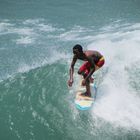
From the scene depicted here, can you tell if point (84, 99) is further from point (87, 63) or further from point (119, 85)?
point (119, 85)

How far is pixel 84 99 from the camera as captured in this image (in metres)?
7.07

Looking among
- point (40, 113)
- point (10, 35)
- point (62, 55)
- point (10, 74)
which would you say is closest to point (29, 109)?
point (40, 113)

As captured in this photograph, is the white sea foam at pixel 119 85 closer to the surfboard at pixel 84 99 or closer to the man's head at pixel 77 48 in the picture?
the surfboard at pixel 84 99

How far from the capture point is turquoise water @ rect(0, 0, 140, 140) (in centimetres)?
638

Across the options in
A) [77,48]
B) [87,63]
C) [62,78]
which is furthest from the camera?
[62,78]

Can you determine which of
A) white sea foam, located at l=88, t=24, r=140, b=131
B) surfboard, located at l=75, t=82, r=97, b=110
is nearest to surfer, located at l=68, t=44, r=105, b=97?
surfboard, located at l=75, t=82, r=97, b=110

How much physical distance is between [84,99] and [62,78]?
1.62m

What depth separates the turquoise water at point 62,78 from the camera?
6.38 m

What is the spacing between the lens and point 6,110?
7.16m

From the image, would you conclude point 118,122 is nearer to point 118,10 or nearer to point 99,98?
point 99,98

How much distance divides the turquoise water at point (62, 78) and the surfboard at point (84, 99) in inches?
5.5

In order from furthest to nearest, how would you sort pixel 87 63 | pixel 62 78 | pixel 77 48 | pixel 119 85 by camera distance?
pixel 62 78
pixel 119 85
pixel 87 63
pixel 77 48

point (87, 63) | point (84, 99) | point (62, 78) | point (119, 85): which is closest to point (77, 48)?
point (87, 63)

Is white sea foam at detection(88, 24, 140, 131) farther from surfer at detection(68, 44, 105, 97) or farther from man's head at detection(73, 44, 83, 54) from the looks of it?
man's head at detection(73, 44, 83, 54)
